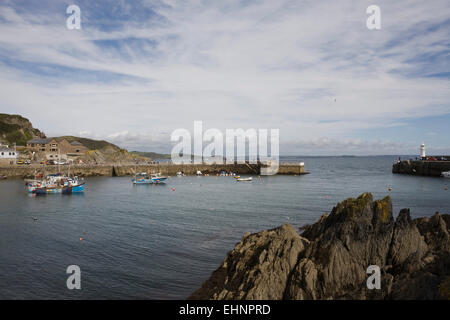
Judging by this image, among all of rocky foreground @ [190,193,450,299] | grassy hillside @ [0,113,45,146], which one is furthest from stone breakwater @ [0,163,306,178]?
rocky foreground @ [190,193,450,299]

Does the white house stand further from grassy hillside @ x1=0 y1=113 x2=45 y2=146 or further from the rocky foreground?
the rocky foreground

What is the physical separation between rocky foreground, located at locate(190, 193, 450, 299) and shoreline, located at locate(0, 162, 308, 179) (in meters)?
82.7

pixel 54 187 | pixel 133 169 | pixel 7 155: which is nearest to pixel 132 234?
pixel 54 187

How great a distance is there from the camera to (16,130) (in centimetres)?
13750

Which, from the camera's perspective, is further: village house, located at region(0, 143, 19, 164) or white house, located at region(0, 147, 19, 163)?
white house, located at region(0, 147, 19, 163)

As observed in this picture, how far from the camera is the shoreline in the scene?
292 ft

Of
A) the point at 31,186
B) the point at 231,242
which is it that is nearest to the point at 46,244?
the point at 231,242

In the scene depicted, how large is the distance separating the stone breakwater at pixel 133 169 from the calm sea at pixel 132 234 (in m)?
37.3

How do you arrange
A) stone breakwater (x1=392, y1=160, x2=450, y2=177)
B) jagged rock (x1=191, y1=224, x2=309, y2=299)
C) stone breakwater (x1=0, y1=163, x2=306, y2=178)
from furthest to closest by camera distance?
1. stone breakwater (x1=392, y1=160, x2=450, y2=177)
2. stone breakwater (x1=0, y1=163, x2=306, y2=178)
3. jagged rock (x1=191, y1=224, x2=309, y2=299)

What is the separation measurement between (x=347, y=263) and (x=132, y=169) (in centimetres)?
9231
